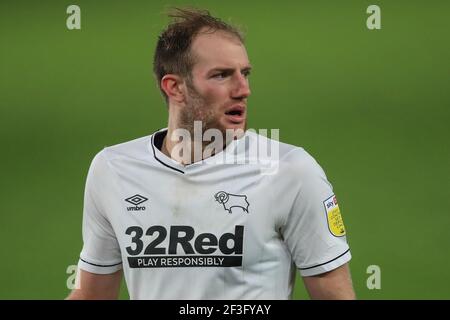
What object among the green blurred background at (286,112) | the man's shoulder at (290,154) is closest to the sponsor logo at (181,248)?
the man's shoulder at (290,154)

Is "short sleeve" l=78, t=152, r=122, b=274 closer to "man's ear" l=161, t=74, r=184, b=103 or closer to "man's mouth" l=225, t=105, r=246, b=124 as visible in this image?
"man's ear" l=161, t=74, r=184, b=103

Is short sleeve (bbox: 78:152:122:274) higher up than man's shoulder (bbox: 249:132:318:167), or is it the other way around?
man's shoulder (bbox: 249:132:318:167)

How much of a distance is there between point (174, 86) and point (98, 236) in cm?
51

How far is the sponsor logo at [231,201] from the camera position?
2578 millimetres

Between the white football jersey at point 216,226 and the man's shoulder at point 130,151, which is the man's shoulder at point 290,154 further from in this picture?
the man's shoulder at point 130,151

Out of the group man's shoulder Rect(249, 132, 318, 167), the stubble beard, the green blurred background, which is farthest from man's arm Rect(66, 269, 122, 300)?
the green blurred background

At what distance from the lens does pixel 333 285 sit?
8.14 ft

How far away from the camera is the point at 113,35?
5082 mm

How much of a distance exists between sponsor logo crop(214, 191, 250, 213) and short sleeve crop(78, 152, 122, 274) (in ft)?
1.15

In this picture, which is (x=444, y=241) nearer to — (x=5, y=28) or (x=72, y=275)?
(x=72, y=275)

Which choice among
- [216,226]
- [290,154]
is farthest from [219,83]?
[216,226]

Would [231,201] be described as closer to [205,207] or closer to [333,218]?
[205,207]

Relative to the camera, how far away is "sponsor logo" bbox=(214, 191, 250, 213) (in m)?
2.58
